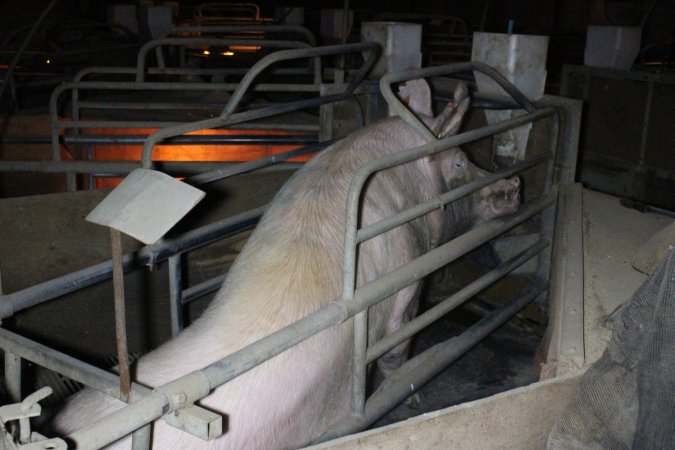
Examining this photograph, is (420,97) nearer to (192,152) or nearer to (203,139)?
(203,139)

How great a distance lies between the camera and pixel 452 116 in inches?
132

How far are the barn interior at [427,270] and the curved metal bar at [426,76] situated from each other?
12 millimetres

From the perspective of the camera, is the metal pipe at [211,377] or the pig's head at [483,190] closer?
the metal pipe at [211,377]

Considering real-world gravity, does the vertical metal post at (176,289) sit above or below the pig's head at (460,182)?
below

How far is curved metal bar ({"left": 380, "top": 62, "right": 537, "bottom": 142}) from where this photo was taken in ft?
9.40

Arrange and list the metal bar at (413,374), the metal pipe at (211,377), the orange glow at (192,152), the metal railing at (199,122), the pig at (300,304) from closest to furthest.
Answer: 1. the metal pipe at (211,377)
2. the pig at (300,304)
3. the metal bar at (413,374)
4. the metal railing at (199,122)
5. the orange glow at (192,152)

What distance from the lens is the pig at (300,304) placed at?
81.4 inches

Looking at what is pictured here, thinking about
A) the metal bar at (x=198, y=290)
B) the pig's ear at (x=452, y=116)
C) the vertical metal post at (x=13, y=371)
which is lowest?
the metal bar at (x=198, y=290)

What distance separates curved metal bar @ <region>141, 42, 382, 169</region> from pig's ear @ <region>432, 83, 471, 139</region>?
66cm

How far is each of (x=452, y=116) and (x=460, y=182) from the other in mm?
488

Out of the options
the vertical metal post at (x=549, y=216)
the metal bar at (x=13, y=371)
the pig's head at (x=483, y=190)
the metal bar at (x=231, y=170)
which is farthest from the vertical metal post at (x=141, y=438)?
the vertical metal post at (x=549, y=216)

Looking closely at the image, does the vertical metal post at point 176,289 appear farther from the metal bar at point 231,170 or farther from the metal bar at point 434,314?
the metal bar at point 434,314

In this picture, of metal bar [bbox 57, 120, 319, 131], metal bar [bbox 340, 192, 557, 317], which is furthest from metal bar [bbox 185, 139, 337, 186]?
metal bar [bbox 57, 120, 319, 131]

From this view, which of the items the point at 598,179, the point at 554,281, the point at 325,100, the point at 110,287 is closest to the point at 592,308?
the point at 554,281
